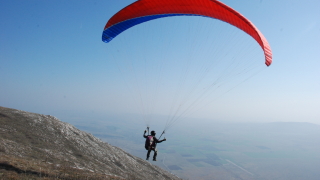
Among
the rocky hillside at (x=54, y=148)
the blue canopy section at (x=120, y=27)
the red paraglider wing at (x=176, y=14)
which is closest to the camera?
the red paraglider wing at (x=176, y=14)

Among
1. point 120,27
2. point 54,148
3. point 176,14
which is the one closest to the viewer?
point 176,14

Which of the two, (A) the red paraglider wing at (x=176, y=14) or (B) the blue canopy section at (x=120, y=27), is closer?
(A) the red paraglider wing at (x=176, y=14)

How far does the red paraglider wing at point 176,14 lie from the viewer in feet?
35.3

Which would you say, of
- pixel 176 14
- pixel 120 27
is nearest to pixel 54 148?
pixel 120 27

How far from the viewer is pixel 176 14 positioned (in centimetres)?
1328

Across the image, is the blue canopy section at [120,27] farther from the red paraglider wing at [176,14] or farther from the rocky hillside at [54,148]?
the rocky hillside at [54,148]

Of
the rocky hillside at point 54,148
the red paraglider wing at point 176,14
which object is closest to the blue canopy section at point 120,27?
the red paraglider wing at point 176,14

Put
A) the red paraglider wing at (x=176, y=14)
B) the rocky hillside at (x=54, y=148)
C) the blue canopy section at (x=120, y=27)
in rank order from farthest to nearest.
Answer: the rocky hillside at (x=54, y=148)
the blue canopy section at (x=120, y=27)
the red paraglider wing at (x=176, y=14)

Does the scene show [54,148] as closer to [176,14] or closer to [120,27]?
[120,27]

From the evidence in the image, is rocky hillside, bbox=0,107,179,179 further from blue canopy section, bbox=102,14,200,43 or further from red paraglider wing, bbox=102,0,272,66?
red paraglider wing, bbox=102,0,272,66

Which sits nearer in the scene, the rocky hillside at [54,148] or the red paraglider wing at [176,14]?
the red paraglider wing at [176,14]

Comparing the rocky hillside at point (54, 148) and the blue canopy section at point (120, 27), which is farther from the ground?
the blue canopy section at point (120, 27)

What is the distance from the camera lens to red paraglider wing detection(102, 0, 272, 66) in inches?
424

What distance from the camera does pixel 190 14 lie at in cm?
1301
